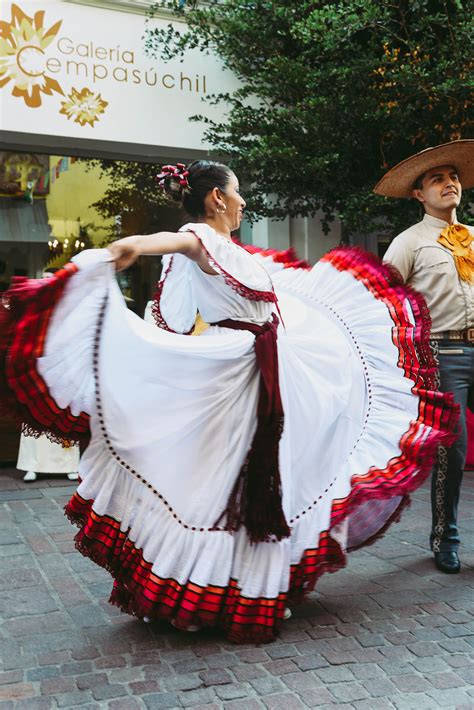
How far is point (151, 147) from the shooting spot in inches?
292

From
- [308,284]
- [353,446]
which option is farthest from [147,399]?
[308,284]

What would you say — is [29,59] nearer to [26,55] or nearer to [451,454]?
[26,55]

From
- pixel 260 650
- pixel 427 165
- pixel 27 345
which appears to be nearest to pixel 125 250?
pixel 27 345

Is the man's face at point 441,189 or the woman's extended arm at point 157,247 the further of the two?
the man's face at point 441,189

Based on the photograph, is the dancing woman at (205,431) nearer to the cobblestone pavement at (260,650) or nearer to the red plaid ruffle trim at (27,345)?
the red plaid ruffle trim at (27,345)

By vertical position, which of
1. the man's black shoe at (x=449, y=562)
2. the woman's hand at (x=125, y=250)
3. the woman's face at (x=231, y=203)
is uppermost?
the woman's face at (x=231, y=203)

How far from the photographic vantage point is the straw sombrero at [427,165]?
384 centimetres

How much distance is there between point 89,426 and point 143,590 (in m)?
0.65

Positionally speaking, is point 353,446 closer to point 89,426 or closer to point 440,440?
point 440,440

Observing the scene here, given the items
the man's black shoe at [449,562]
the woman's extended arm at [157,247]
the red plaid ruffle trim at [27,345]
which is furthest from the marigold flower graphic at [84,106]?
the man's black shoe at [449,562]

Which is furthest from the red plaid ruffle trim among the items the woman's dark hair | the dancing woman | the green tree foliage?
the green tree foliage

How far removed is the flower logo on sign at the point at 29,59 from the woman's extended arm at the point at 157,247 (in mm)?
4530

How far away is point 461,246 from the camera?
3.93 meters

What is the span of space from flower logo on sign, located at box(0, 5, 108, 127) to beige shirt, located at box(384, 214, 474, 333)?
13.6ft
